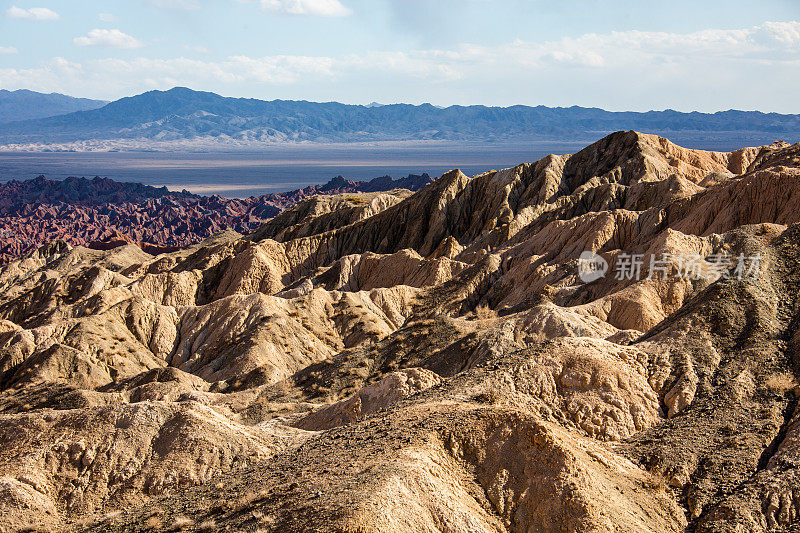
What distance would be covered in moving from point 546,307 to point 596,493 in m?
15.9

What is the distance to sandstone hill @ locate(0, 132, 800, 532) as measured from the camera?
1585 cm

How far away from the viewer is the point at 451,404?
18.6m

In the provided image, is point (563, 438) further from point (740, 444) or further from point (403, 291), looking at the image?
point (403, 291)

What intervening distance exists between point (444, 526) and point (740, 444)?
9.26 meters

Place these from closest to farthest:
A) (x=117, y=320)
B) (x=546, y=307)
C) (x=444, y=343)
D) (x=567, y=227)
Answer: (x=546, y=307), (x=444, y=343), (x=117, y=320), (x=567, y=227)

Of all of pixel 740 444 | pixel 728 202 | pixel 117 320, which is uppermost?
pixel 728 202

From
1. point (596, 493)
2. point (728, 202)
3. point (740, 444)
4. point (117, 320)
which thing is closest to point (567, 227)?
point (728, 202)

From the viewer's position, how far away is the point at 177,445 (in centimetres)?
1895

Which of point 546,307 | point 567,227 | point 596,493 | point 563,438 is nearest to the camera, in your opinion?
point 596,493

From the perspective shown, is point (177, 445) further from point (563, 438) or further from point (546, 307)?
point (546, 307)

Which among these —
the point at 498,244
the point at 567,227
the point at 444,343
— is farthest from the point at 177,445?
Result: the point at 498,244

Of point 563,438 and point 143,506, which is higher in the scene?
point 563,438

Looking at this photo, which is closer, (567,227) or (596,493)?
(596,493)

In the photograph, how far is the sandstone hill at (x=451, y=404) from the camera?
15852mm
